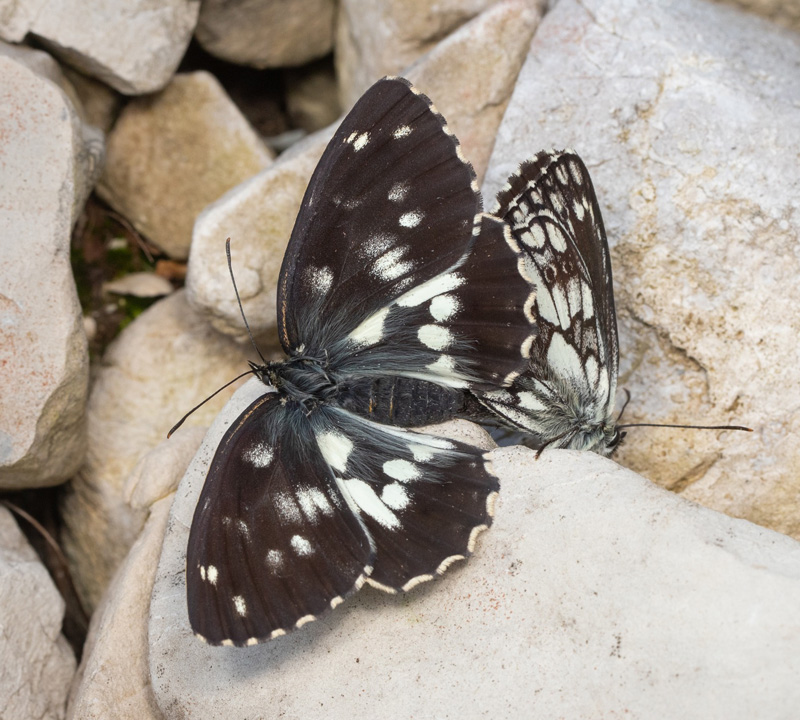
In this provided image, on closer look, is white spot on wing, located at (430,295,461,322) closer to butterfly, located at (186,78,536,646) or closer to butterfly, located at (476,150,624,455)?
butterfly, located at (186,78,536,646)

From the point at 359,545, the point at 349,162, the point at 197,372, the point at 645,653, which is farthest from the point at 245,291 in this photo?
the point at 645,653

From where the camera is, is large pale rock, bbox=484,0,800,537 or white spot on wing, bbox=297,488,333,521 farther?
large pale rock, bbox=484,0,800,537

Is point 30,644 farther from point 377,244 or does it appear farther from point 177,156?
point 177,156

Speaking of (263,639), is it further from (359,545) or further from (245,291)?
(245,291)

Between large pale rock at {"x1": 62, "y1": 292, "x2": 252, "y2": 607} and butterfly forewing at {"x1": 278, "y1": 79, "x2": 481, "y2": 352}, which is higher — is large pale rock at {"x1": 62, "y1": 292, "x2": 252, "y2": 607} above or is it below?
below

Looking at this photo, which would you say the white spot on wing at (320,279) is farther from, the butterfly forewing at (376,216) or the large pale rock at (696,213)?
the large pale rock at (696,213)

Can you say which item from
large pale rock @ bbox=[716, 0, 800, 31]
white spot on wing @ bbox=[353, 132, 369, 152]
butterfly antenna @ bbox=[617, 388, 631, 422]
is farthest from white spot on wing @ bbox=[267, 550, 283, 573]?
large pale rock @ bbox=[716, 0, 800, 31]
